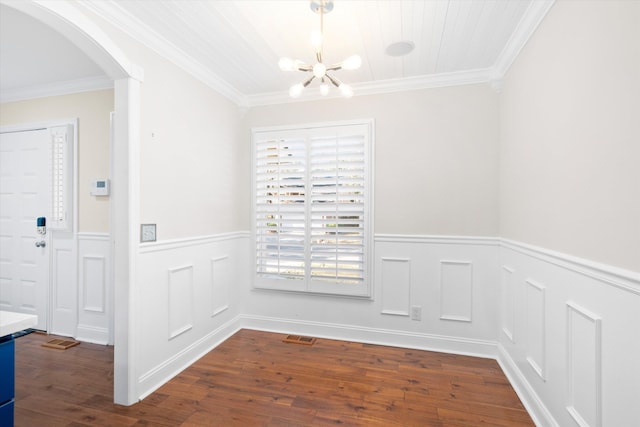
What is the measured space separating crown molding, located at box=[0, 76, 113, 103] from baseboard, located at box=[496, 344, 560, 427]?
15.6 feet

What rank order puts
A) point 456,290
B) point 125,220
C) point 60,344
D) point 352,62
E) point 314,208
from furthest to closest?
point 314,208
point 60,344
point 456,290
point 125,220
point 352,62

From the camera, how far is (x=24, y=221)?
367cm

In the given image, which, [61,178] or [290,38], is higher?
[290,38]

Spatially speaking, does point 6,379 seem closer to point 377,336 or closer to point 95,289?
point 95,289

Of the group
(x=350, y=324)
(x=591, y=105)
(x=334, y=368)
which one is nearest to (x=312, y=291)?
(x=350, y=324)

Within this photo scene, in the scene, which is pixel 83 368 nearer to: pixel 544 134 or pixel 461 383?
pixel 461 383

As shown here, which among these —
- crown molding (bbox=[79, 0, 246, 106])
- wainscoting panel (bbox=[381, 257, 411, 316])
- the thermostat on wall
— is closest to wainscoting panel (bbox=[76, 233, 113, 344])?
the thermostat on wall

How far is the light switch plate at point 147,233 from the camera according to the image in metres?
2.36

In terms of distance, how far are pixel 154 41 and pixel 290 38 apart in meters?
1.09

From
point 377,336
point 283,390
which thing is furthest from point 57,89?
point 377,336

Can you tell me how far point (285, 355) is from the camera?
303 centimetres

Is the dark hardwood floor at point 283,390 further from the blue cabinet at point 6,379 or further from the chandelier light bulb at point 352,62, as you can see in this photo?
the chandelier light bulb at point 352,62

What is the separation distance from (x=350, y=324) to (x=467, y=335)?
1.19 metres

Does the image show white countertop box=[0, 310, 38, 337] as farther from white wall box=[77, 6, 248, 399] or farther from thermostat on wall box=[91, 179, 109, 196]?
thermostat on wall box=[91, 179, 109, 196]
